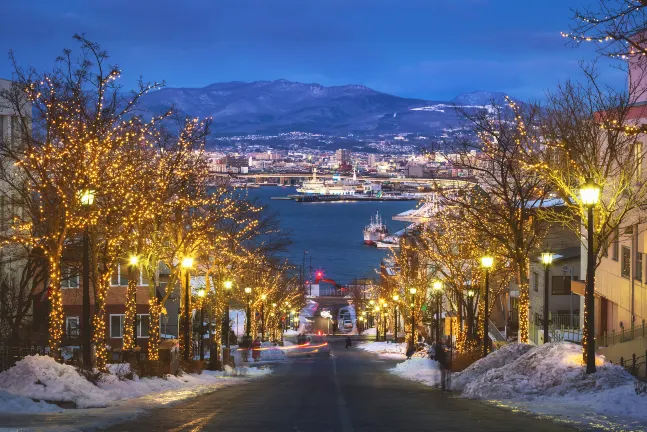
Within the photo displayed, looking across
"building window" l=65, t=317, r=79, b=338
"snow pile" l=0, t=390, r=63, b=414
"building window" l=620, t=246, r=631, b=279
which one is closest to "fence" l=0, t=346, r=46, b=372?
"snow pile" l=0, t=390, r=63, b=414

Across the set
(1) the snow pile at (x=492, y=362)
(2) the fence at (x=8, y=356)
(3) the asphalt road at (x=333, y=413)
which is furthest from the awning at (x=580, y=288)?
(2) the fence at (x=8, y=356)

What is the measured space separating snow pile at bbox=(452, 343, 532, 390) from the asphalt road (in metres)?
0.98

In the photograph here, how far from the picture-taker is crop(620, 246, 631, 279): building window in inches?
1358

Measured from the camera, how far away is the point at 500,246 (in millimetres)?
39750

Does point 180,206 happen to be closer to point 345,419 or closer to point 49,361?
point 49,361

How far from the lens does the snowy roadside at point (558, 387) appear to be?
15.9 meters

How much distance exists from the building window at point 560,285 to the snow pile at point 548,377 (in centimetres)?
3124

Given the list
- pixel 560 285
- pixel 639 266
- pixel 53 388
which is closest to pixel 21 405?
pixel 53 388

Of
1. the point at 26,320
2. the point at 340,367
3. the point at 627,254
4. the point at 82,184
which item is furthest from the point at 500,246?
the point at 26,320

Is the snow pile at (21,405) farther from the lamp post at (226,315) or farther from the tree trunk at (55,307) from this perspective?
the lamp post at (226,315)

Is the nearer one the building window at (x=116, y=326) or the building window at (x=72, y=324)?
the building window at (x=72, y=324)

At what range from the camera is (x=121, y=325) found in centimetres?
5497

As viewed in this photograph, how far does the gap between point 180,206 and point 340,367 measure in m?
14.0

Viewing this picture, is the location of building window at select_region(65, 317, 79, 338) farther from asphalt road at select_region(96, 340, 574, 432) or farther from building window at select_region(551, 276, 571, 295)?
building window at select_region(551, 276, 571, 295)
